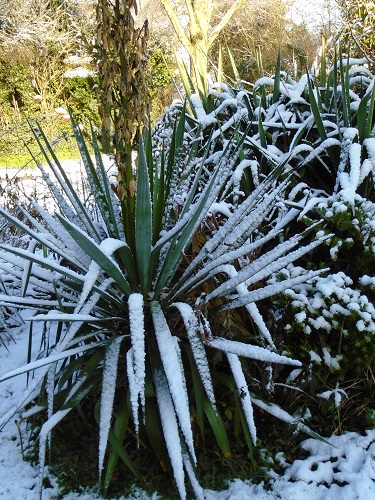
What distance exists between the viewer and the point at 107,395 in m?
1.60

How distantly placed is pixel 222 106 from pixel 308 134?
645mm

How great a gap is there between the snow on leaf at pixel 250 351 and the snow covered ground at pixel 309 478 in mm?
354

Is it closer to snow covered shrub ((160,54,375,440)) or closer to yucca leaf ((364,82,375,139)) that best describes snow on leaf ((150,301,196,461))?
snow covered shrub ((160,54,375,440))

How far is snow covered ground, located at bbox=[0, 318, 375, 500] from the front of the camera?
67.1 inches

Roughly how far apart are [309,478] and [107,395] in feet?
2.71

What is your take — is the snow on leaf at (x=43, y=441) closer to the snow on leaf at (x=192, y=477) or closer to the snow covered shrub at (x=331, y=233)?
the snow on leaf at (x=192, y=477)

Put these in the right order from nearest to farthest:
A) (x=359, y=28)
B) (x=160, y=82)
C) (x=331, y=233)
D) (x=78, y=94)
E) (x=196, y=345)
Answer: (x=196, y=345) → (x=331, y=233) → (x=359, y=28) → (x=78, y=94) → (x=160, y=82)

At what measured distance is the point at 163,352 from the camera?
1.53 meters

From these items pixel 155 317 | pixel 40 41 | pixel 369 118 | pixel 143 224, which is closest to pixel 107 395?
pixel 155 317

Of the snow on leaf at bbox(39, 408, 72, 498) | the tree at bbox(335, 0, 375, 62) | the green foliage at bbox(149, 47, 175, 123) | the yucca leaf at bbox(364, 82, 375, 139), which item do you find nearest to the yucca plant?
the snow on leaf at bbox(39, 408, 72, 498)

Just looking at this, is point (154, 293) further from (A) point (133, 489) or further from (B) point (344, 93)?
(B) point (344, 93)

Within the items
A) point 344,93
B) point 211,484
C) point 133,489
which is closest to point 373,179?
point 344,93

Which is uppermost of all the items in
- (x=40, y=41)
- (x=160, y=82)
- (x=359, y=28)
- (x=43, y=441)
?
(x=40, y=41)

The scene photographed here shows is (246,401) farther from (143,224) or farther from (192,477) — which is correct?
Result: (143,224)
